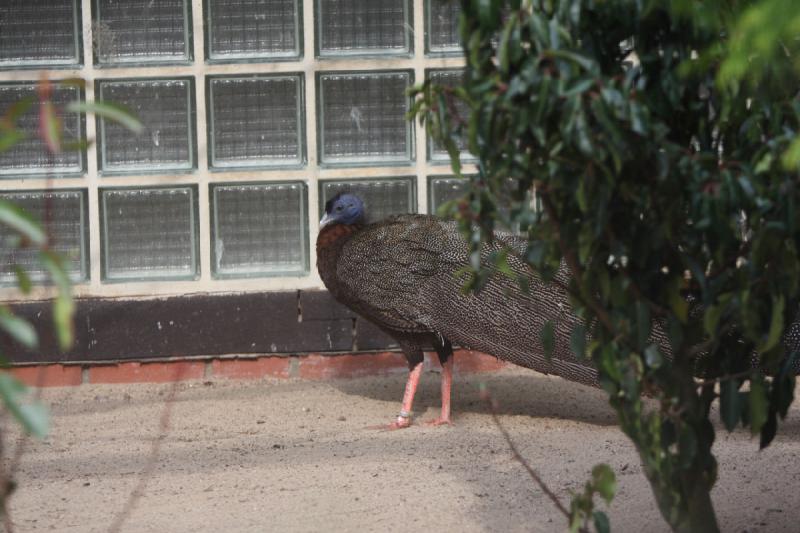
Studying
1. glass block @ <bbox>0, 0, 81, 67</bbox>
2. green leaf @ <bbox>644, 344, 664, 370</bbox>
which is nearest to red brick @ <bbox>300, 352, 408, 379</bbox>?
glass block @ <bbox>0, 0, 81, 67</bbox>

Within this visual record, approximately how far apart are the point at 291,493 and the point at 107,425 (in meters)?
1.58

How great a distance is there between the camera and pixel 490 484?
3.72 metres

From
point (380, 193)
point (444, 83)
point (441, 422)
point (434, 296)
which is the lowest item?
point (441, 422)

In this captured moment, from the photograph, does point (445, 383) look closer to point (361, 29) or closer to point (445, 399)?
point (445, 399)

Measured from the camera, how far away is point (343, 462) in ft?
13.6

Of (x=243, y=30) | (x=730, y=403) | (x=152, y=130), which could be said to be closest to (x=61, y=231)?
(x=152, y=130)

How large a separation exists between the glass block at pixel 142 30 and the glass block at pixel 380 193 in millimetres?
947

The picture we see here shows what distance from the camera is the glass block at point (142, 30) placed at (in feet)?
18.0

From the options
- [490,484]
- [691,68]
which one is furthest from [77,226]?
[691,68]

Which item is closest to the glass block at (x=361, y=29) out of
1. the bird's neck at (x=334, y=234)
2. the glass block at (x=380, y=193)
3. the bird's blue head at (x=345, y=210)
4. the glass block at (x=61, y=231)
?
the glass block at (x=380, y=193)

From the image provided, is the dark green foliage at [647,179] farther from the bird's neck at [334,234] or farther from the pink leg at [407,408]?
the bird's neck at [334,234]

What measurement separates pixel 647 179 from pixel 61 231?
4.03 meters

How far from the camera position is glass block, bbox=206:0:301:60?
548 cm

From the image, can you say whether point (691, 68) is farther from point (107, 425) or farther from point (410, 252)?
point (107, 425)
